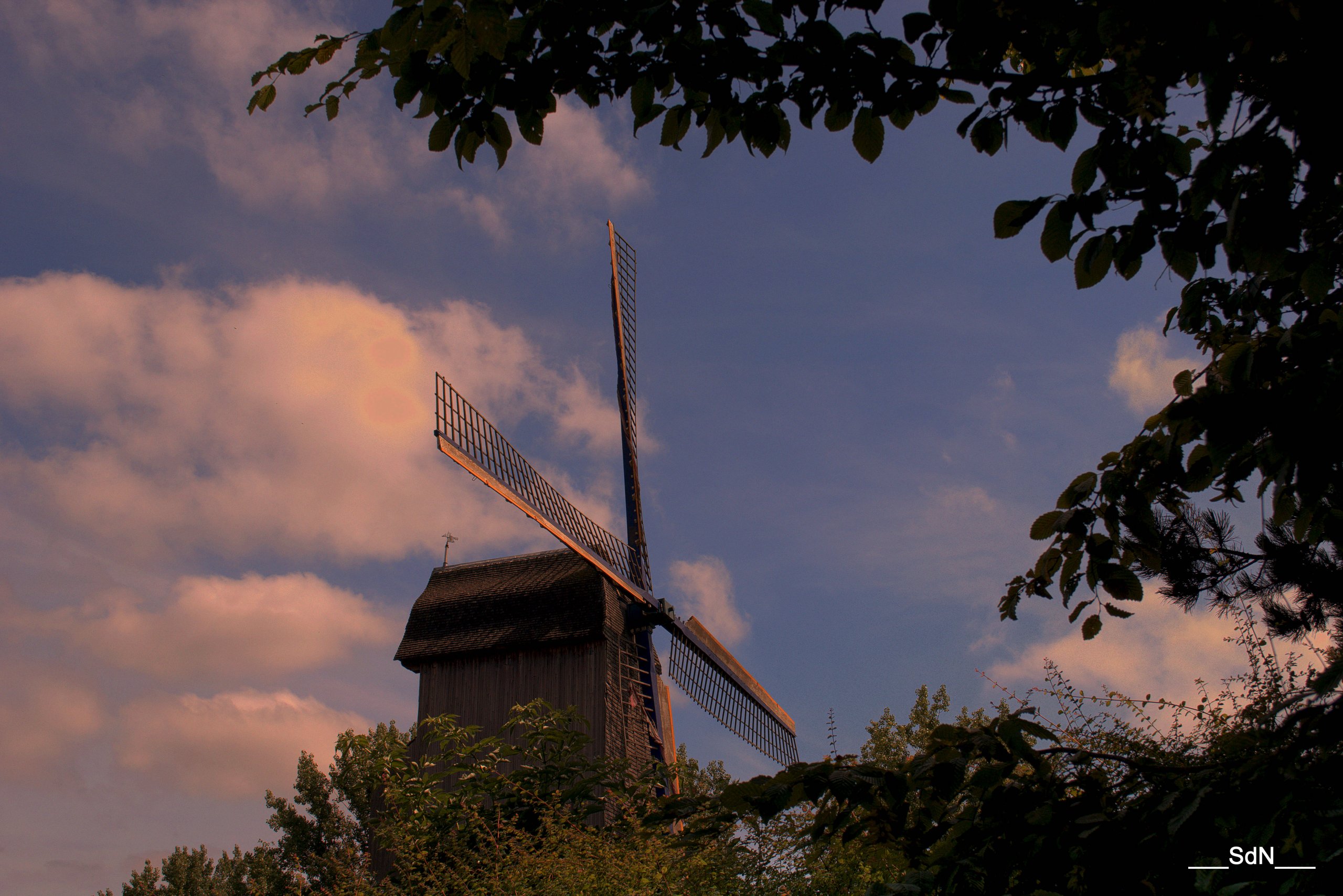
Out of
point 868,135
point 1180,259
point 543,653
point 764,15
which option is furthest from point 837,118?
point 543,653

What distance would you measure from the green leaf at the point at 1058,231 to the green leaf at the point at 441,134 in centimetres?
178

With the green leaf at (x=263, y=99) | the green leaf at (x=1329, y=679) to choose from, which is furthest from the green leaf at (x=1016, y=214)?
the green leaf at (x=263, y=99)

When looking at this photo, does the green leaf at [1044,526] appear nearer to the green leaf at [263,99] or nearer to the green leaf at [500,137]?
the green leaf at [500,137]

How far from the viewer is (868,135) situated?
9.04 ft

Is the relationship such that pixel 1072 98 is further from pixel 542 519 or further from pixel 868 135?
pixel 542 519

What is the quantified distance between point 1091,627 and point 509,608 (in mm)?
11568

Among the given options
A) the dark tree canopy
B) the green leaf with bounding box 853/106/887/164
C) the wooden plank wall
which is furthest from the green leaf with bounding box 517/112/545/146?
the wooden plank wall

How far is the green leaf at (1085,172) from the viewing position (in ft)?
8.44

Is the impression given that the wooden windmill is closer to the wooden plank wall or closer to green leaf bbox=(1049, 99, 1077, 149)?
the wooden plank wall

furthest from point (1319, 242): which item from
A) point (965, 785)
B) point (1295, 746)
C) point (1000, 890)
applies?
point (1000, 890)

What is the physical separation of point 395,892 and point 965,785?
6727 mm

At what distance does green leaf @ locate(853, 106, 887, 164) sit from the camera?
2.73m

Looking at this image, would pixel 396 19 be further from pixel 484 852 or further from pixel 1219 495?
pixel 484 852

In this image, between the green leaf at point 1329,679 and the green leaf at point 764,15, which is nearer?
the green leaf at point 1329,679
